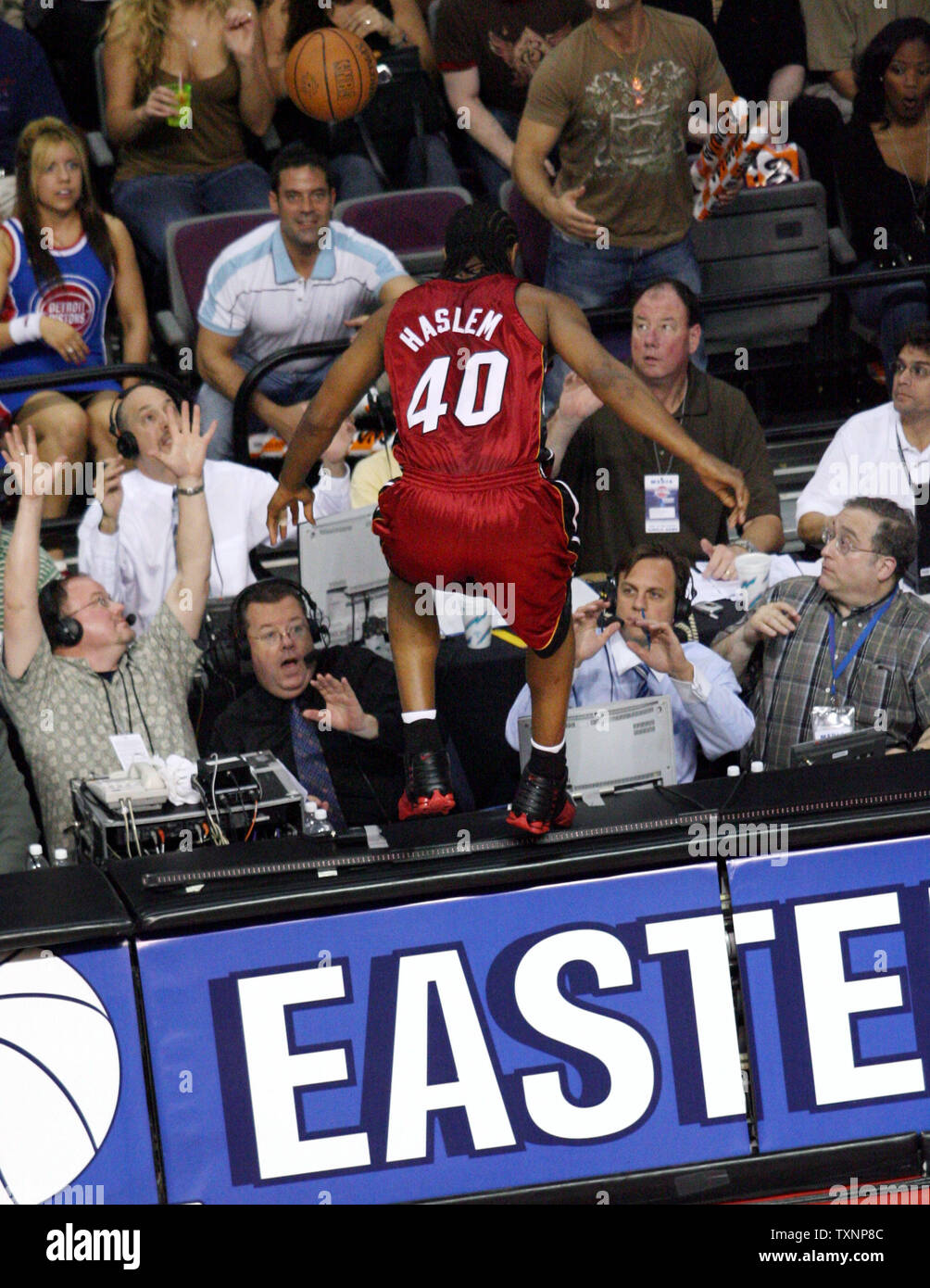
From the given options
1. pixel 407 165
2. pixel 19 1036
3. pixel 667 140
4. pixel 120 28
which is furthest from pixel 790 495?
pixel 19 1036

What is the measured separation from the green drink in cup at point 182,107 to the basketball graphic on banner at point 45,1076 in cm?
476

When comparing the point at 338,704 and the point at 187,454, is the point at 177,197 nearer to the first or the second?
the point at 187,454

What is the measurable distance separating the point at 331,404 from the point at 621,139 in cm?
284

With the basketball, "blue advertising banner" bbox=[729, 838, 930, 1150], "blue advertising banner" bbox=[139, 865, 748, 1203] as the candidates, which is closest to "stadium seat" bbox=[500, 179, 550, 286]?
the basketball

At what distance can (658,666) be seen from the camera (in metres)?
5.07

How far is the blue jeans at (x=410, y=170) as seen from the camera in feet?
25.6

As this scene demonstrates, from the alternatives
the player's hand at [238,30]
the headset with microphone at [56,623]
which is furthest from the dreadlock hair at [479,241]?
the player's hand at [238,30]

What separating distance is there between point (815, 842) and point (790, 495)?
3.53 meters

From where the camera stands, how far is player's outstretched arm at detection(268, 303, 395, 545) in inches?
176

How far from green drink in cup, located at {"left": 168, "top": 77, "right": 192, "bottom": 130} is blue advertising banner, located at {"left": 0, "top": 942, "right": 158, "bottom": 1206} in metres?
4.73

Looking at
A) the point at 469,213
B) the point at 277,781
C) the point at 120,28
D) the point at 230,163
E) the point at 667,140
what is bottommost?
the point at 277,781

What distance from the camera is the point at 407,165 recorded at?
802 cm

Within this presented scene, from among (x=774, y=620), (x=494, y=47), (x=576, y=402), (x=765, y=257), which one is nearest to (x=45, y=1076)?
(x=774, y=620)

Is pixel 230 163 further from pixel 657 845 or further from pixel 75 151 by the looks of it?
pixel 657 845
